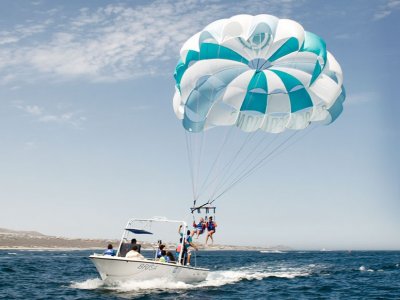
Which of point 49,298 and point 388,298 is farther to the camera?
point 388,298

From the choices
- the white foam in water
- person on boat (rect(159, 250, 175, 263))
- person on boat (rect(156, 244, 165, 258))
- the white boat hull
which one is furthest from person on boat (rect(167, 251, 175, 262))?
the white foam in water

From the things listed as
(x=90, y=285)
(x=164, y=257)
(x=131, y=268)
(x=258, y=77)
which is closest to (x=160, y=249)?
(x=164, y=257)

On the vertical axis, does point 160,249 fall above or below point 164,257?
above

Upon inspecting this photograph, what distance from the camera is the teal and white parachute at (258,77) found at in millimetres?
21234

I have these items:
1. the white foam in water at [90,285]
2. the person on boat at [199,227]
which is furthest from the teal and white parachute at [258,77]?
the white foam in water at [90,285]

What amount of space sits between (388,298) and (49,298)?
15.2 m

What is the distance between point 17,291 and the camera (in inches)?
800

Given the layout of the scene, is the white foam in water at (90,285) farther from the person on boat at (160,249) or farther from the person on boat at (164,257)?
the person on boat at (164,257)

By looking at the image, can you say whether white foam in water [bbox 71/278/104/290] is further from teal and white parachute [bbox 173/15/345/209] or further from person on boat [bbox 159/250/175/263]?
teal and white parachute [bbox 173/15/345/209]

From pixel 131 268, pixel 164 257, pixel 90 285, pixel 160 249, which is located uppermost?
pixel 160 249

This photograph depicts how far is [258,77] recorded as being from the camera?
22.8 meters

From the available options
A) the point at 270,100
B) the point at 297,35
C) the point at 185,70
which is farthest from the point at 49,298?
the point at 297,35

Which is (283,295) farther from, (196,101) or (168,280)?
(196,101)

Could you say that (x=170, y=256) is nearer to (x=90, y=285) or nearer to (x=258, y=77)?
(x=90, y=285)
